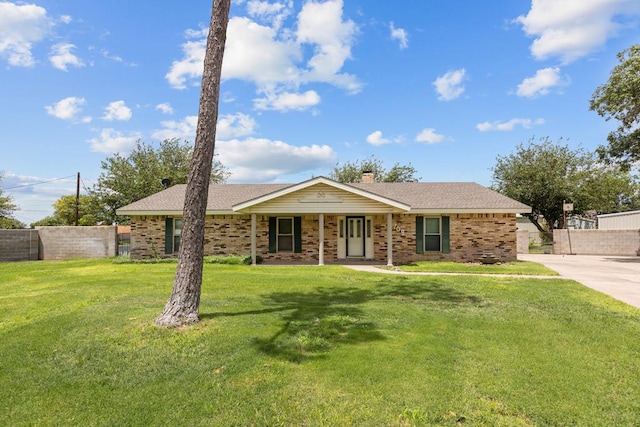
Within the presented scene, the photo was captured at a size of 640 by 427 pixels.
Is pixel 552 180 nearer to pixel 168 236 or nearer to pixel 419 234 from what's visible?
pixel 419 234

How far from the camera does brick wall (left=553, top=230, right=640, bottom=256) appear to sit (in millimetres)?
20531

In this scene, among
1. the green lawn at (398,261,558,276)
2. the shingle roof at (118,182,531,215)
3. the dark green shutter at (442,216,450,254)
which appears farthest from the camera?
the dark green shutter at (442,216,450,254)

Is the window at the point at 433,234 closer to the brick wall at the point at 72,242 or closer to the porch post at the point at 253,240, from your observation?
the porch post at the point at 253,240

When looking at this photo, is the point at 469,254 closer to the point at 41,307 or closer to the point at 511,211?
the point at 511,211

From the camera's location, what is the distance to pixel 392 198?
17328 mm

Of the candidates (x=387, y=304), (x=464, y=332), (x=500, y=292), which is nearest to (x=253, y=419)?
(x=464, y=332)

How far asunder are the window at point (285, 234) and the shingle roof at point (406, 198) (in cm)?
157

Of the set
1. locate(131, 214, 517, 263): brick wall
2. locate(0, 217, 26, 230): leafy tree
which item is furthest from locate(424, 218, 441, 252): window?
locate(0, 217, 26, 230): leafy tree

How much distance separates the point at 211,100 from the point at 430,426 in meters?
5.44

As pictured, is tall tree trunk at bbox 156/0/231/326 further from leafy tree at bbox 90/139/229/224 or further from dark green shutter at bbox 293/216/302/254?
leafy tree at bbox 90/139/229/224

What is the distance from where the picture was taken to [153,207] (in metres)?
16.9

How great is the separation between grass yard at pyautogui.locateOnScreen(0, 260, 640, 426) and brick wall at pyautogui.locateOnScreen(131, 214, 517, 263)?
27.6ft

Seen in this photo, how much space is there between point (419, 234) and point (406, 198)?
1.91 metres

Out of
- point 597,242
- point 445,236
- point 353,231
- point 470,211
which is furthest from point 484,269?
point 597,242
